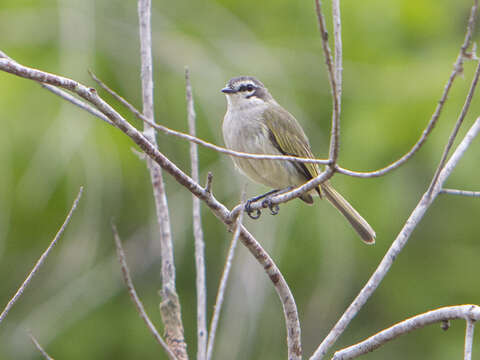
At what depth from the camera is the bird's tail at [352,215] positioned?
478cm

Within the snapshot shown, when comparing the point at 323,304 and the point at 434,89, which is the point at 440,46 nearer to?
the point at 434,89

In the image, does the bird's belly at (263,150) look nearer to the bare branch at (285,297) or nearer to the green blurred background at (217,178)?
the green blurred background at (217,178)

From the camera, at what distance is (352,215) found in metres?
4.88

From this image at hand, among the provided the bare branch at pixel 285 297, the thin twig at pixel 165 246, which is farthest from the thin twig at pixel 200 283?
the bare branch at pixel 285 297

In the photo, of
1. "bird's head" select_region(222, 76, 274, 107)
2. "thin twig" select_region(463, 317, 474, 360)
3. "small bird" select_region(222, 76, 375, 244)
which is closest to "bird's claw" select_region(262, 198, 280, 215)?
"small bird" select_region(222, 76, 375, 244)

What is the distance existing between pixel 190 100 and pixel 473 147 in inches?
138

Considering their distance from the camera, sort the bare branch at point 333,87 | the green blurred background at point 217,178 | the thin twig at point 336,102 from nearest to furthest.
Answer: the bare branch at point 333,87
the thin twig at point 336,102
the green blurred background at point 217,178

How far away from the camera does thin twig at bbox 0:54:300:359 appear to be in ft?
7.06

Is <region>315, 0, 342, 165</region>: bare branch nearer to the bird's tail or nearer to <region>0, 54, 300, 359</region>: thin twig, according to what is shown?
<region>0, 54, 300, 359</region>: thin twig

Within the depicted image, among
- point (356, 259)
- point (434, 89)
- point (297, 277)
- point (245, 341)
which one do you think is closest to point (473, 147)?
point (434, 89)

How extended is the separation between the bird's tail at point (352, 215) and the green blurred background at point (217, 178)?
447 mm

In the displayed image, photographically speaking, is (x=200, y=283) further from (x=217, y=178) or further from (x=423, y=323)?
(x=217, y=178)

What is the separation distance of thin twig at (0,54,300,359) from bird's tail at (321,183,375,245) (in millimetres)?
2142

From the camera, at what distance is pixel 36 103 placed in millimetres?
5473
